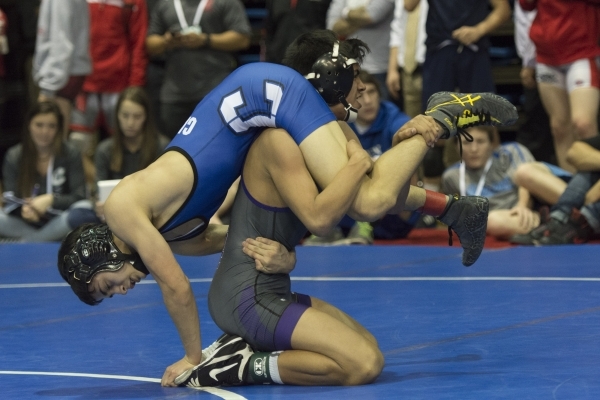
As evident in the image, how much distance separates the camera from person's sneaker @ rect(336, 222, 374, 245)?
7.61 meters

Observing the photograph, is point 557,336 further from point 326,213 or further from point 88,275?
point 88,275

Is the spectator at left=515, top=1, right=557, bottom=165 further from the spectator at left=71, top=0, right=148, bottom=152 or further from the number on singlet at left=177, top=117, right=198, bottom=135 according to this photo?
the number on singlet at left=177, top=117, right=198, bottom=135

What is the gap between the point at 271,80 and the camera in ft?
12.7

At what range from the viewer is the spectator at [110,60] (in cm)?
874

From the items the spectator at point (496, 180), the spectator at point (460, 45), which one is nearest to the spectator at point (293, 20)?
the spectator at point (460, 45)

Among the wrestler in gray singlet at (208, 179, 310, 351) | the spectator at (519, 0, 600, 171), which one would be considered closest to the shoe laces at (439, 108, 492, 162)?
the wrestler in gray singlet at (208, 179, 310, 351)

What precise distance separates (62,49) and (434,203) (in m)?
4.75

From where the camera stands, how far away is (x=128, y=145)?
7.98 meters

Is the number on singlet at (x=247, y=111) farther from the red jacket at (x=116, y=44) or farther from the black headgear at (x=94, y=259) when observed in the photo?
the red jacket at (x=116, y=44)

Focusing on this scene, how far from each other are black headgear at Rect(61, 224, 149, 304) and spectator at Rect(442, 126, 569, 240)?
3985 mm

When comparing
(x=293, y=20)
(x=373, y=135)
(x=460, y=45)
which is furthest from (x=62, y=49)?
(x=460, y=45)

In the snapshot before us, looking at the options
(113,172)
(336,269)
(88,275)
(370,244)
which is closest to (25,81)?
(113,172)

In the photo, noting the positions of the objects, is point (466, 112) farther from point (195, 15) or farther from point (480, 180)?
point (195, 15)

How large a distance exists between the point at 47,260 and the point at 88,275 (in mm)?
3479
